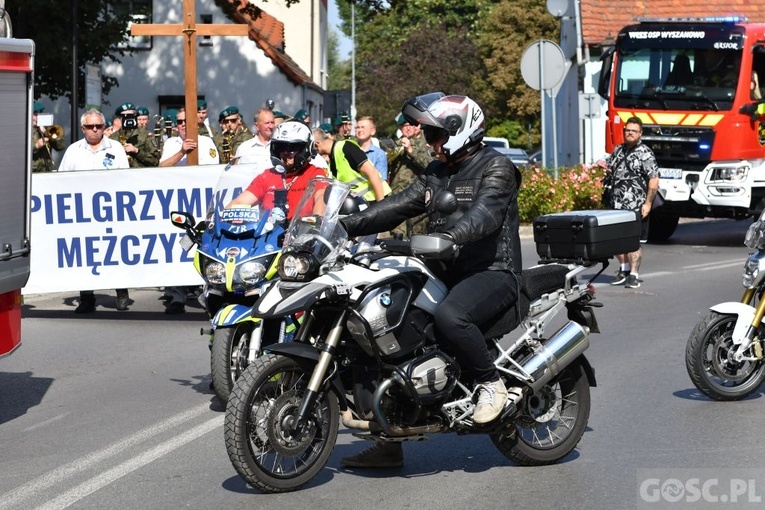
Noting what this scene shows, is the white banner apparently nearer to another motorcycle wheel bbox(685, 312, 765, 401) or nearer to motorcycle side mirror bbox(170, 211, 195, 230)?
motorcycle side mirror bbox(170, 211, 195, 230)

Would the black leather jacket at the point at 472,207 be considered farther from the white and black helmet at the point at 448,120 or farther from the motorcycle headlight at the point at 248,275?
the motorcycle headlight at the point at 248,275

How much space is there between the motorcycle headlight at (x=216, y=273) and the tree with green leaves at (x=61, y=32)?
18.7 m

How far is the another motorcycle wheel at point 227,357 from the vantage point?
341 inches

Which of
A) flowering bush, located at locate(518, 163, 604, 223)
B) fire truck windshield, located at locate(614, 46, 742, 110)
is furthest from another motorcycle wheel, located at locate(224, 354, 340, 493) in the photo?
flowering bush, located at locate(518, 163, 604, 223)

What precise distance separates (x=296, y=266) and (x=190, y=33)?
975 cm

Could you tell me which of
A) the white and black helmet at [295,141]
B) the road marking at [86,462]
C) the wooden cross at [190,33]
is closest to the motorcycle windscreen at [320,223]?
the road marking at [86,462]

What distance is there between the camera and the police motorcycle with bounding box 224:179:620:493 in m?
6.30

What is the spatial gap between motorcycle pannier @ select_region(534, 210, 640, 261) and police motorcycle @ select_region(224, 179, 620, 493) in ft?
1.70

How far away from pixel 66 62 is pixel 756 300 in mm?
21542

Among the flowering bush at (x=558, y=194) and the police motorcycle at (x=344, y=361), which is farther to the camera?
the flowering bush at (x=558, y=194)

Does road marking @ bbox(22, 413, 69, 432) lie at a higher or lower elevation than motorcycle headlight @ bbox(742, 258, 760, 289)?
lower

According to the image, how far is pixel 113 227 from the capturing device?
13.5m

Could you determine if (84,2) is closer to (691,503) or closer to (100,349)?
(100,349)

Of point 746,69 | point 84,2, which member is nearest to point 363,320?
point 746,69
